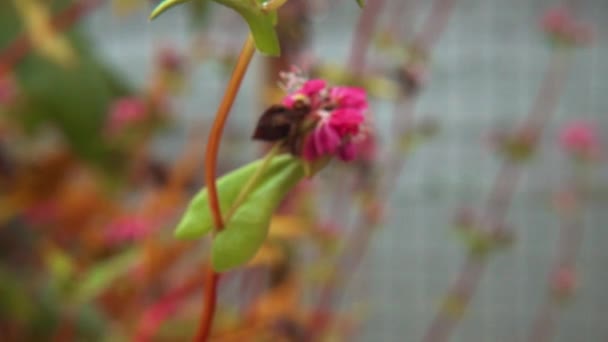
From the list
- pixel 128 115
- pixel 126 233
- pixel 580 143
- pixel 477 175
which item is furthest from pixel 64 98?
pixel 477 175

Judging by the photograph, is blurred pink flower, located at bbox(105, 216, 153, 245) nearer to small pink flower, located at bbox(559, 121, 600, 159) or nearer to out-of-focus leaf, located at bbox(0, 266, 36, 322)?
out-of-focus leaf, located at bbox(0, 266, 36, 322)

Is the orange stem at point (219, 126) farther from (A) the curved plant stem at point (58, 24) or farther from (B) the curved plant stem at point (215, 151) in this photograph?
(A) the curved plant stem at point (58, 24)

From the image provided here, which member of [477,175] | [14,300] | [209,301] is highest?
[209,301]

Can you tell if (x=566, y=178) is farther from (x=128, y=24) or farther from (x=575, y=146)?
(x=128, y=24)

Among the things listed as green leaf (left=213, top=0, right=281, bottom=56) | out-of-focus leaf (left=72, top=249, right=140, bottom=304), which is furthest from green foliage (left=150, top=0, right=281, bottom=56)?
out-of-focus leaf (left=72, top=249, right=140, bottom=304)

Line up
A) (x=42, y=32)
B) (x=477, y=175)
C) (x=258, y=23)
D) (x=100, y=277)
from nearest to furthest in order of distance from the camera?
(x=258, y=23), (x=100, y=277), (x=42, y=32), (x=477, y=175)

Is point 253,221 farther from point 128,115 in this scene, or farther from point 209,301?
point 128,115

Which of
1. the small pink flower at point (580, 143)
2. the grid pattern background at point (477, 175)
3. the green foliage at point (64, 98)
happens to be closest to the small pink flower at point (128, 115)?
the green foliage at point (64, 98)

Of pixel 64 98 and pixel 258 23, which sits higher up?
pixel 258 23
